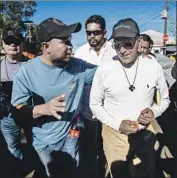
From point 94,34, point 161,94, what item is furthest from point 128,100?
point 94,34

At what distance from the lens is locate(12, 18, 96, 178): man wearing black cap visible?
2617 millimetres

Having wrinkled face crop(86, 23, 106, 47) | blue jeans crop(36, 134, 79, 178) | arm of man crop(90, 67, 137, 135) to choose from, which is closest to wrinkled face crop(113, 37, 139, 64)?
arm of man crop(90, 67, 137, 135)

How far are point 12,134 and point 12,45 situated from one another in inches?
38.7

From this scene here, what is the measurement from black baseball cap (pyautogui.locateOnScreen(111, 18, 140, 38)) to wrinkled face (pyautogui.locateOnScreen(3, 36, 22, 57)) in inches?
52.5

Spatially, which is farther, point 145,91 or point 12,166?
point 12,166

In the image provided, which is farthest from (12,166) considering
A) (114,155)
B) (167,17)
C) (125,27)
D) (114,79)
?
(167,17)

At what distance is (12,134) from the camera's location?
12.1ft

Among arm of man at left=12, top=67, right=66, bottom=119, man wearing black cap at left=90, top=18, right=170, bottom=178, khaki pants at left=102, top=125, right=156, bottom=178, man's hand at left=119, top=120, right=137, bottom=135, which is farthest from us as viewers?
khaki pants at left=102, top=125, right=156, bottom=178

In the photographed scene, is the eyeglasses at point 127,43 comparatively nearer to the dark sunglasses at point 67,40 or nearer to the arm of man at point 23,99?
the dark sunglasses at point 67,40

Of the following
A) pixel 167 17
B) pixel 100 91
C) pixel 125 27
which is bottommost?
pixel 100 91

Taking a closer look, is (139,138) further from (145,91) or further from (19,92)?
(19,92)

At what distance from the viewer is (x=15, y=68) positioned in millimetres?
3686

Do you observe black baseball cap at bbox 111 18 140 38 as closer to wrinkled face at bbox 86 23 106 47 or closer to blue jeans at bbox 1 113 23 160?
wrinkled face at bbox 86 23 106 47

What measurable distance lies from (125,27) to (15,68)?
1486mm
